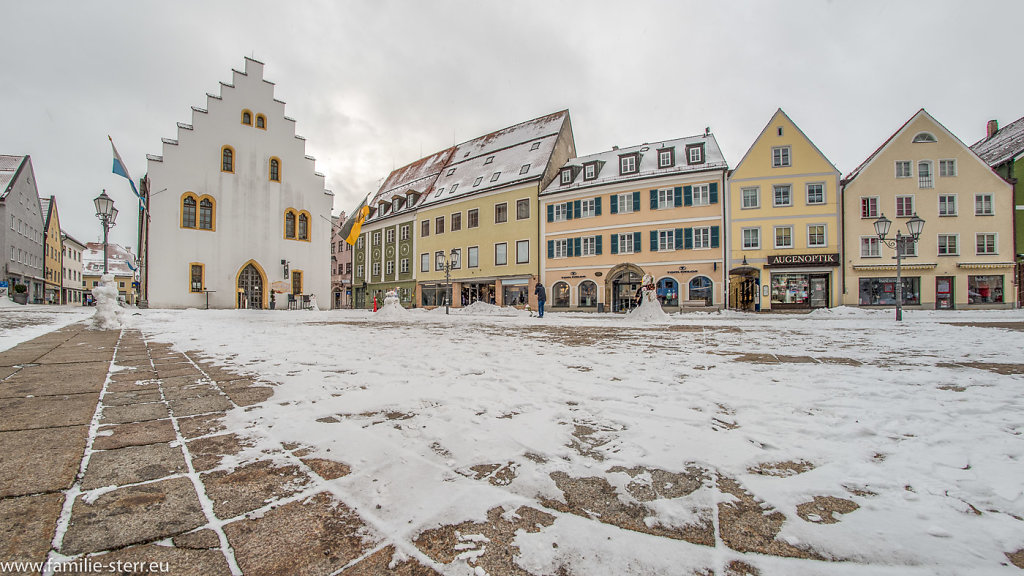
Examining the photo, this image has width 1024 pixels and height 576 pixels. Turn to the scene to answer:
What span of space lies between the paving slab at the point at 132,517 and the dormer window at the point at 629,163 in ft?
96.3

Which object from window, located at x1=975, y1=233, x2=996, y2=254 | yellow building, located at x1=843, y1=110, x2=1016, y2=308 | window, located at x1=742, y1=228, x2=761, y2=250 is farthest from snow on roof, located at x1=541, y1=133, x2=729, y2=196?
window, located at x1=975, y1=233, x2=996, y2=254

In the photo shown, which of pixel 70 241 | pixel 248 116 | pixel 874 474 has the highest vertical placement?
pixel 248 116

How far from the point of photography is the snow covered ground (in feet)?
4.32

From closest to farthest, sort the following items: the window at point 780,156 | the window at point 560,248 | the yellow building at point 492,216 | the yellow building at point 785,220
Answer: the yellow building at point 785,220, the window at point 780,156, the window at point 560,248, the yellow building at point 492,216

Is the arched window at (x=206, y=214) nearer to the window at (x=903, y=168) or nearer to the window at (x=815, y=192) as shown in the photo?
the window at (x=815, y=192)

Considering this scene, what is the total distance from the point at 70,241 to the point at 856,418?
284ft

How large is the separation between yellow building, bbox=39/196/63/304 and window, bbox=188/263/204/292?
124ft

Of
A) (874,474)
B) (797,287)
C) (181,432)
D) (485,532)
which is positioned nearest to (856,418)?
(874,474)

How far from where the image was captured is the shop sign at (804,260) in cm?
2386

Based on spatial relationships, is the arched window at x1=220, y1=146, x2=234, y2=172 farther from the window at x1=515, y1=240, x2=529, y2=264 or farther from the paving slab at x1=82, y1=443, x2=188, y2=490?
the paving slab at x1=82, y1=443, x2=188, y2=490

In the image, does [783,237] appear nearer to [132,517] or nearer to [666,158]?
[666,158]

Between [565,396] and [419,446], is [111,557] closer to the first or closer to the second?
[419,446]

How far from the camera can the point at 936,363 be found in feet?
15.5

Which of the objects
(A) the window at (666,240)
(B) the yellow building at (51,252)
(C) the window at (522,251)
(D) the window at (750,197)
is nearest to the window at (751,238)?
(D) the window at (750,197)
